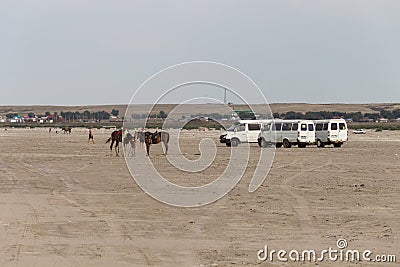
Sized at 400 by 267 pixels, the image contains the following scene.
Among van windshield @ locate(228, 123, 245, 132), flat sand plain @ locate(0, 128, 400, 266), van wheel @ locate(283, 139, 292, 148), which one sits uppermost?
van windshield @ locate(228, 123, 245, 132)

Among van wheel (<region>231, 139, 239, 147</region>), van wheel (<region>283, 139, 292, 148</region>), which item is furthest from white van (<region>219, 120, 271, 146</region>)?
van wheel (<region>283, 139, 292, 148</region>)

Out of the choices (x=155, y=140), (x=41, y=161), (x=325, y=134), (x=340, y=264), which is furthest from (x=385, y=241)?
(x=325, y=134)

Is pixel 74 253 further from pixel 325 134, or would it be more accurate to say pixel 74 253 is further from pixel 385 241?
pixel 325 134

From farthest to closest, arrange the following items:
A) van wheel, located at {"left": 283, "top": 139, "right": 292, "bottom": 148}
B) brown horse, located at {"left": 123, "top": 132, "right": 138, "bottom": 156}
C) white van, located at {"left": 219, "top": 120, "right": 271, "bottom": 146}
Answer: van wheel, located at {"left": 283, "top": 139, "right": 292, "bottom": 148} < white van, located at {"left": 219, "top": 120, "right": 271, "bottom": 146} < brown horse, located at {"left": 123, "top": 132, "right": 138, "bottom": 156}

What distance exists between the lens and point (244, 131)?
47.1m

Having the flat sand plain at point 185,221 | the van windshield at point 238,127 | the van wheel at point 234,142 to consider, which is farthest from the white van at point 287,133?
the flat sand plain at point 185,221

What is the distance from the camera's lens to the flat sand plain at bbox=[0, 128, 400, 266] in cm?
1063

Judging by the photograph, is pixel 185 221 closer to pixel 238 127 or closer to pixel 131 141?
pixel 131 141

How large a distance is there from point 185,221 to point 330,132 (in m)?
34.7

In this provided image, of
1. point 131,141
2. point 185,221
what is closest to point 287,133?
point 131,141

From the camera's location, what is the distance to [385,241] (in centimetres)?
1156

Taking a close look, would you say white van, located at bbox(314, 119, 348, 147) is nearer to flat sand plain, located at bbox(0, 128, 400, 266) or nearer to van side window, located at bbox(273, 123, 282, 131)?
van side window, located at bbox(273, 123, 282, 131)

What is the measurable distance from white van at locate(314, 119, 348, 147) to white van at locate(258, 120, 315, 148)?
16.8 inches

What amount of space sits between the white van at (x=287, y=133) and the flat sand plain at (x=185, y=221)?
72.4ft
